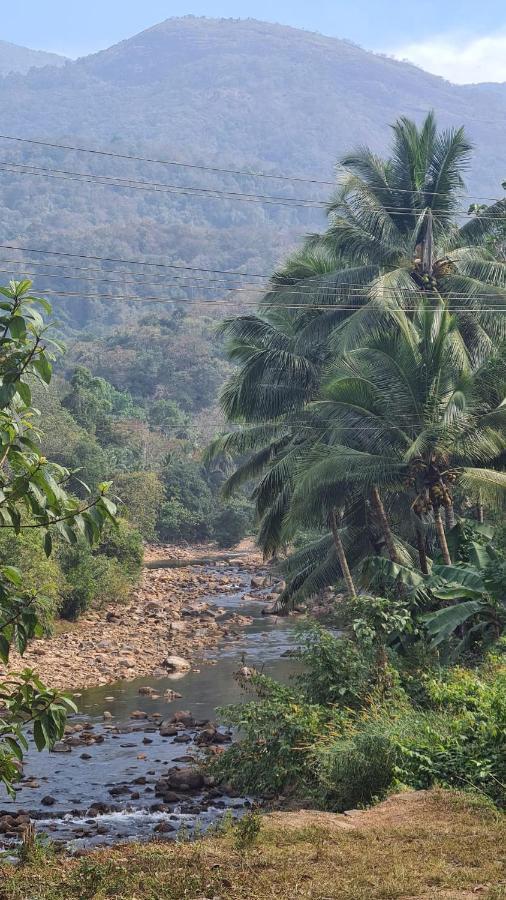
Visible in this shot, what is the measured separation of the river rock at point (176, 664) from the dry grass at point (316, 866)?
14.3m

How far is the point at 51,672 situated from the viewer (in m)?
22.8

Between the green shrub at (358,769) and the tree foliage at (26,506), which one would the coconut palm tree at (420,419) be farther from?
the tree foliage at (26,506)

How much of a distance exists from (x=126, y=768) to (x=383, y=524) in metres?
7.17

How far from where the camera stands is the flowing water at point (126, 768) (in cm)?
1322

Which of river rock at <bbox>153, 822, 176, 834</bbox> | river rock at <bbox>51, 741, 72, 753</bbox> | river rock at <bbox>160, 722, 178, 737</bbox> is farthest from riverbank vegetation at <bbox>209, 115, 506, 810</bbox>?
river rock at <bbox>51, 741, 72, 753</bbox>

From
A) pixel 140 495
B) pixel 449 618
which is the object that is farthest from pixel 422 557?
pixel 140 495

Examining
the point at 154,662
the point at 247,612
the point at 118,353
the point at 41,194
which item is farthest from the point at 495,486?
the point at 41,194

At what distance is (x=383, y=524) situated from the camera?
67.5ft

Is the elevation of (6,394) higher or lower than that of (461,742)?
higher

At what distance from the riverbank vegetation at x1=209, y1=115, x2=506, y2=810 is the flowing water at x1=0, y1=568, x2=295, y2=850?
1.21m

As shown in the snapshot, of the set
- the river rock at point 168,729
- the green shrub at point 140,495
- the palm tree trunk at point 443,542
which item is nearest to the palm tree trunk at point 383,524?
the palm tree trunk at point 443,542

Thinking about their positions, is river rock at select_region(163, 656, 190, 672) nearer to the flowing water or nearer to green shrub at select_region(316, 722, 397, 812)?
the flowing water

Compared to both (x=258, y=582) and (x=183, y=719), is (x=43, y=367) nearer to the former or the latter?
(x=183, y=719)

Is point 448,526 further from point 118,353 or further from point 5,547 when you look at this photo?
point 118,353
